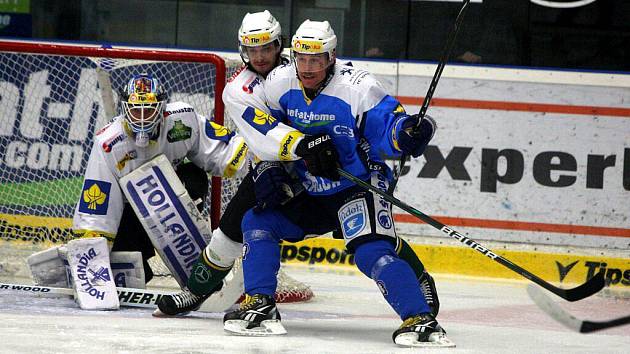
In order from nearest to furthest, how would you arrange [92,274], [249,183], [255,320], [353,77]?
1. [255,320]
2. [353,77]
3. [249,183]
4. [92,274]

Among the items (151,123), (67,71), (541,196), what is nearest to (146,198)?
(151,123)

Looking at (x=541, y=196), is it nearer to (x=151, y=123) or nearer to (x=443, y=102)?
(x=443, y=102)

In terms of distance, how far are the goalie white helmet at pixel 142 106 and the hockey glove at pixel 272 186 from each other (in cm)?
73

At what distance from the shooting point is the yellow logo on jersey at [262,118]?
4.34 meters

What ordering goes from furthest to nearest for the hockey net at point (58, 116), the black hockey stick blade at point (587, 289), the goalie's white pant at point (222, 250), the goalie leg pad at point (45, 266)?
1. the hockey net at point (58, 116)
2. the goalie leg pad at point (45, 266)
3. the goalie's white pant at point (222, 250)
4. the black hockey stick blade at point (587, 289)

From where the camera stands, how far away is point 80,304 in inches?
188

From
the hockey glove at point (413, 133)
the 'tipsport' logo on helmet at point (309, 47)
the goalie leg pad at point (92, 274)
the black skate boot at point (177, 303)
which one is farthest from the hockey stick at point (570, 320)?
the goalie leg pad at point (92, 274)

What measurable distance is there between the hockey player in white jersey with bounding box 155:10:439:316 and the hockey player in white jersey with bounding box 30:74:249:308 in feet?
1.40

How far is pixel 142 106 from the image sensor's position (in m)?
4.89

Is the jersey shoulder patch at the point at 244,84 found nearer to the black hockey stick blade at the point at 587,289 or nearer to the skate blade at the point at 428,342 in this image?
the skate blade at the point at 428,342

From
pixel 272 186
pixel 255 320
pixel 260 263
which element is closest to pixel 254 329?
pixel 255 320

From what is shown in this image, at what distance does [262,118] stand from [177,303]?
0.77 m

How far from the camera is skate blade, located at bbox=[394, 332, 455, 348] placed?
158 inches

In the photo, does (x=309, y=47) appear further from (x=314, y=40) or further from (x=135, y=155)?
(x=135, y=155)
